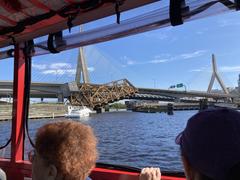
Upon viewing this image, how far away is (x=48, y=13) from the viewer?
3262 mm

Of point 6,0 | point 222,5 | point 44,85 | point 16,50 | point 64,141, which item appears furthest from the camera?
point 44,85

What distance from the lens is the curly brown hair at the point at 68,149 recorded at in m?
1.49

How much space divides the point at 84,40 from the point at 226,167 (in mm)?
2626

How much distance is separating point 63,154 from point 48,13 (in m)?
2.00

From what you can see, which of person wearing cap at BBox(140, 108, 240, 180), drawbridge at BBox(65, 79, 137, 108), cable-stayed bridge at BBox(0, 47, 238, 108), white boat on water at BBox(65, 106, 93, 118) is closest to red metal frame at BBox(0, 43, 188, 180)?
person wearing cap at BBox(140, 108, 240, 180)

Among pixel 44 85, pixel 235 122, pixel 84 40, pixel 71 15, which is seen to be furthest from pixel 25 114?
pixel 44 85

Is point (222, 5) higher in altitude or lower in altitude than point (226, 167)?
higher

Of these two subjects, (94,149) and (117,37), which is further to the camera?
(117,37)

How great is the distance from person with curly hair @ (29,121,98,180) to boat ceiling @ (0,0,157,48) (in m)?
1.54

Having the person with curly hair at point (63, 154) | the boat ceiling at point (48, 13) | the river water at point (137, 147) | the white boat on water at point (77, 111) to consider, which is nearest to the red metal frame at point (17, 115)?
the river water at point (137, 147)

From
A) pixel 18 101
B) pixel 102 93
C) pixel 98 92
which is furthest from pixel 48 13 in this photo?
pixel 98 92

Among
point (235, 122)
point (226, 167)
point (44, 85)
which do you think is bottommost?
point (226, 167)

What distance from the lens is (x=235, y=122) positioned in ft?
3.81

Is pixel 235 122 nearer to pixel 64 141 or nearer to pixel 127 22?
pixel 64 141
